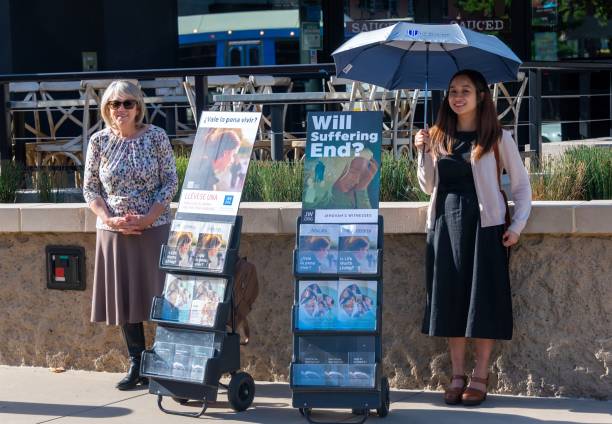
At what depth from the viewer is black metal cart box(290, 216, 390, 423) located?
590cm

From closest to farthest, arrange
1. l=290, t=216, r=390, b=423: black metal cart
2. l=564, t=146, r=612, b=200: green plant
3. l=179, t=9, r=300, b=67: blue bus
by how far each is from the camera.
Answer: l=290, t=216, r=390, b=423: black metal cart, l=564, t=146, r=612, b=200: green plant, l=179, t=9, r=300, b=67: blue bus

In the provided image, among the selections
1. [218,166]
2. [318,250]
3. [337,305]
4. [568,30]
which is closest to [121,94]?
[218,166]

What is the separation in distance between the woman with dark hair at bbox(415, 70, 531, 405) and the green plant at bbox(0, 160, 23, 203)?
319 centimetres

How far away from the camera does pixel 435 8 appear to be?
13.2m

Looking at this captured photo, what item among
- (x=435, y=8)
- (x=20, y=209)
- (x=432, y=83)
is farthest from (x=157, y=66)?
(x=432, y=83)

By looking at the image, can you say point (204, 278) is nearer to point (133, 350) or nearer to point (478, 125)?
point (133, 350)

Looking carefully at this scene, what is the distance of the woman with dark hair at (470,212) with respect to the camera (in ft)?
19.9

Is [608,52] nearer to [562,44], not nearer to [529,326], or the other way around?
[562,44]

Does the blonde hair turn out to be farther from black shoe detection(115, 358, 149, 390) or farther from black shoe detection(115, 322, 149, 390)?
black shoe detection(115, 358, 149, 390)

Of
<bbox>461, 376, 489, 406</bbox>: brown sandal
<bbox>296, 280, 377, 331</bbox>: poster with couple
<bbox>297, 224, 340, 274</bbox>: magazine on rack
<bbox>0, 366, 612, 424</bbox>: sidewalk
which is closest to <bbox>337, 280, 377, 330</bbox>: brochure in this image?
<bbox>296, 280, 377, 331</bbox>: poster with couple

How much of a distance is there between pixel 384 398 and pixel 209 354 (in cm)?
98

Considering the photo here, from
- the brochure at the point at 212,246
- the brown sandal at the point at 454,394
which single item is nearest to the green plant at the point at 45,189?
the brochure at the point at 212,246

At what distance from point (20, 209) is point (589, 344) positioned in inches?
144

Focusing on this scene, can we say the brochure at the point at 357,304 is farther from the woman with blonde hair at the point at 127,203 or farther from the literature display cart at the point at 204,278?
the woman with blonde hair at the point at 127,203
